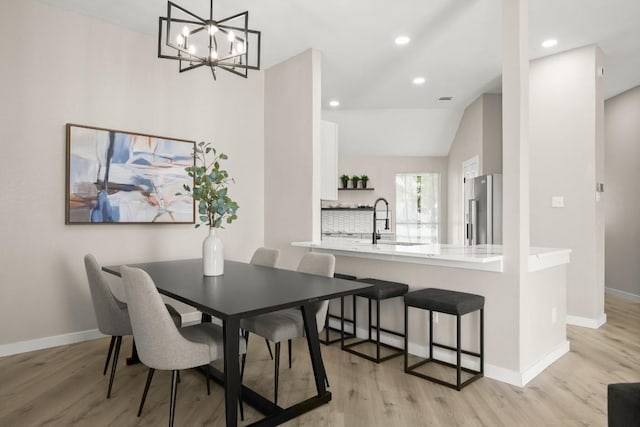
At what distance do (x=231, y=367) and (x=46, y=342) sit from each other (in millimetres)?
2451

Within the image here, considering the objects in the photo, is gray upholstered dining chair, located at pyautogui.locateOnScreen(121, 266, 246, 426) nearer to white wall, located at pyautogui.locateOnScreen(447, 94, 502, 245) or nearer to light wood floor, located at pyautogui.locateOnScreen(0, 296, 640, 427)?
light wood floor, located at pyautogui.locateOnScreen(0, 296, 640, 427)

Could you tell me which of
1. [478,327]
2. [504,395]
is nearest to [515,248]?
[478,327]

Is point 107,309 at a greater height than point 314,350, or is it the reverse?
point 107,309

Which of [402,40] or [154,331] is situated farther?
[402,40]

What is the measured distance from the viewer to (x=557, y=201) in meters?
4.25

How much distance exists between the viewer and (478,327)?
288 cm

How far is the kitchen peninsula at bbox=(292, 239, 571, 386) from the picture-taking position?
2.68 metres

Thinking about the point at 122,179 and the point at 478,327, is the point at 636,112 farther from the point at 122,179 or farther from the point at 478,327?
the point at 122,179

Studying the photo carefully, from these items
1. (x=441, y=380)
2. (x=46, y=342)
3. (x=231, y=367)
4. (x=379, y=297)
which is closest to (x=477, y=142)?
(x=379, y=297)

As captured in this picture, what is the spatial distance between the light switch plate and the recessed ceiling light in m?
2.35

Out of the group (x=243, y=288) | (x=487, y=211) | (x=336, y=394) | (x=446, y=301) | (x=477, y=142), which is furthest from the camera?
(x=477, y=142)

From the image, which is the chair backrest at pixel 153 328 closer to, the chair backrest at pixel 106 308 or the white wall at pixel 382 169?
the chair backrest at pixel 106 308

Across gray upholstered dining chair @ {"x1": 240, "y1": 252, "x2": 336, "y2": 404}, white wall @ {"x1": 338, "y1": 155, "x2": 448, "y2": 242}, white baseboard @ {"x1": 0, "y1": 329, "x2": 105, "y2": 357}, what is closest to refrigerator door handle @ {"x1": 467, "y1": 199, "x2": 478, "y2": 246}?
white wall @ {"x1": 338, "y1": 155, "x2": 448, "y2": 242}

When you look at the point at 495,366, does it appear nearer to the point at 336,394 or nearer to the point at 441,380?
the point at 441,380
